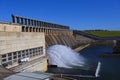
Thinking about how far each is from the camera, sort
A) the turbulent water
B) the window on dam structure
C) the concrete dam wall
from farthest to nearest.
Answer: the concrete dam wall → the turbulent water → the window on dam structure

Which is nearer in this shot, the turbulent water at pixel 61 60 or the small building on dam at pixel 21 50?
the small building on dam at pixel 21 50

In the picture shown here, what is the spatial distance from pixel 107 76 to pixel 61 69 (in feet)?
23.8

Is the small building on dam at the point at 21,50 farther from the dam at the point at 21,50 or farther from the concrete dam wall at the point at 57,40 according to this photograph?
the concrete dam wall at the point at 57,40

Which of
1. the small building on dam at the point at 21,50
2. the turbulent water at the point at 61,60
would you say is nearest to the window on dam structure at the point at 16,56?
the small building on dam at the point at 21,50

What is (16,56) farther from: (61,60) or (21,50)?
(61,60)

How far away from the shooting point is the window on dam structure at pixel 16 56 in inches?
822

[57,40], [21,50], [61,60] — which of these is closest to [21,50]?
[21,50]

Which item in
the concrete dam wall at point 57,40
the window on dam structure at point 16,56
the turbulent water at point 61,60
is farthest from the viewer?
the concrete dam wall at point 57,40

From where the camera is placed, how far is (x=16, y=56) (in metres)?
23.3

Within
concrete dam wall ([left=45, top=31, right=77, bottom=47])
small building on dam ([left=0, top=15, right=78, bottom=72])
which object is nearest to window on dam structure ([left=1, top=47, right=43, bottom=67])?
small building on dam ([left=0, top=15, right=78, bottom=72])

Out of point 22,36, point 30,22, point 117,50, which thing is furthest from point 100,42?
point 22,36

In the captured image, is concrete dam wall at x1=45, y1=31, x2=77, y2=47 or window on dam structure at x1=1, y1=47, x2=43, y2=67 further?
concrete dam wall at x1=45, y1=31, x2=77, y2=47

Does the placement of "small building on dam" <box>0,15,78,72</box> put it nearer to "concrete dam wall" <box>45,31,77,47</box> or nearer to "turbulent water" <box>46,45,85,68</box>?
"turbulent water" <box>46,45,85,68</box>

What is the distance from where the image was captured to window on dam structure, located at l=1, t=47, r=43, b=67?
2088 cm
